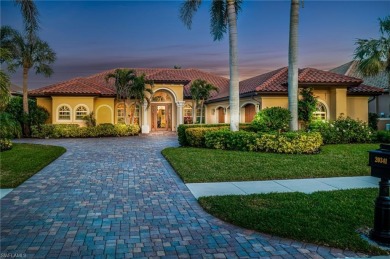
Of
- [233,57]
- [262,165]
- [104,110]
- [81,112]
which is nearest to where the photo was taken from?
[262,165]

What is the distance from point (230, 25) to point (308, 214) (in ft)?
39.0

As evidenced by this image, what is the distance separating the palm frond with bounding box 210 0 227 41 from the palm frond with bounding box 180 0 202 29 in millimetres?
1650

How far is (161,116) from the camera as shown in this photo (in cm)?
3106

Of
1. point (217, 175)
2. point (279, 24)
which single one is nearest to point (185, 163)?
point (217, 175)

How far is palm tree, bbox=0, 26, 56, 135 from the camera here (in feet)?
78.6

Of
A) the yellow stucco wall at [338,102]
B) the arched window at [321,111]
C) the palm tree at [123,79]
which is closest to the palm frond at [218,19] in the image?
the arched window at [321,111]

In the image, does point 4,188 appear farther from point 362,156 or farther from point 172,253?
point 362,156

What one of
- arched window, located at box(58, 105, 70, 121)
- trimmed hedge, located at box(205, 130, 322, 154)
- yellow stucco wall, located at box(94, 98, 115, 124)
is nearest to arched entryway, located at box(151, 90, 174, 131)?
yellow stucco wall, located at box(94, 98, 115, 124)

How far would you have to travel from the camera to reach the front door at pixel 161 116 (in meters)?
30.7

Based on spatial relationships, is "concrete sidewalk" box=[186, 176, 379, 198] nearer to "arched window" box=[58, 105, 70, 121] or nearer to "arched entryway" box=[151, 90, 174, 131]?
"arched window" box=[58, 105, 70, 121]

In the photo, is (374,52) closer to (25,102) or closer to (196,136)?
(196,136)

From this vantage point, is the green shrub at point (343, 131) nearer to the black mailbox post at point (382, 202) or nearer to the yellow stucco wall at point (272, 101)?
the yellow stucco wall at point (272, 101)

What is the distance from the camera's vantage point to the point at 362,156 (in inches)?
494

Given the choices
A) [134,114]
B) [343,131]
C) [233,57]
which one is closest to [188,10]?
[233,57]
